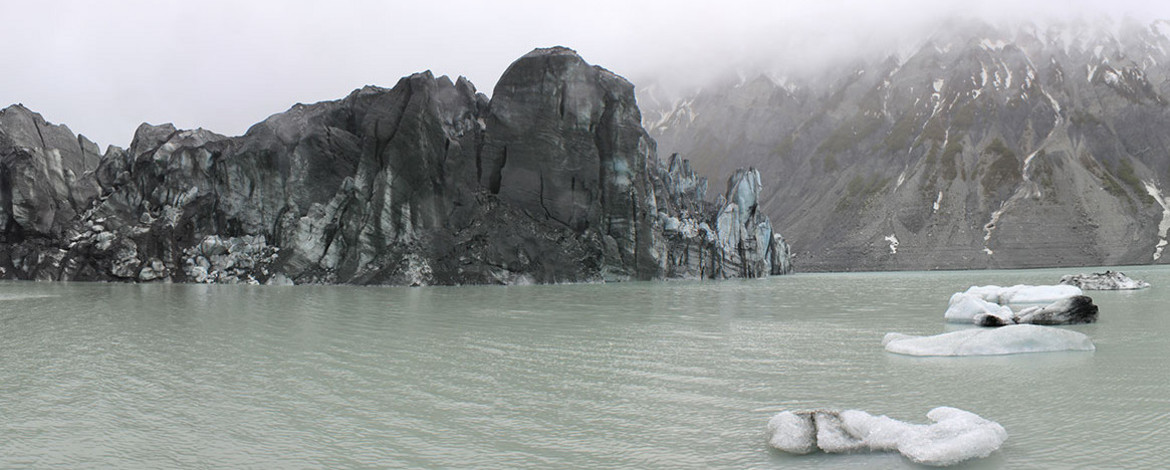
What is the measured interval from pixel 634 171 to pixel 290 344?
58.6 meters

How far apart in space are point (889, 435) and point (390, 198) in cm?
6361

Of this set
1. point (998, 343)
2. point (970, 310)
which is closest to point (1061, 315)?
point (970, 310)

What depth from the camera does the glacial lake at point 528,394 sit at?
26.1 ft

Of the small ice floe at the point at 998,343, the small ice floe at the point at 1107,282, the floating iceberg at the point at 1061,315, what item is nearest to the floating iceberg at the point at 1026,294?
the floating iceberg at the point at 1061,315

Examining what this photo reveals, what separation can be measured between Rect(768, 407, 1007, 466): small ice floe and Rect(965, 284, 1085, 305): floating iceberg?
26684 mm

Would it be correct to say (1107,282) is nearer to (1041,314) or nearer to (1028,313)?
(1028,313)

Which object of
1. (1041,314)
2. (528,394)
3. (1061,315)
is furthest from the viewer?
(1041,314)

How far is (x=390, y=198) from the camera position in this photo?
66.8 m

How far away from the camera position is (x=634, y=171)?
73938mm

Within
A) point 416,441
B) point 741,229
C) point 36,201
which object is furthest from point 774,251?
point 416,441

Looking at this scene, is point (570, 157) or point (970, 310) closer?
point (970, 310)

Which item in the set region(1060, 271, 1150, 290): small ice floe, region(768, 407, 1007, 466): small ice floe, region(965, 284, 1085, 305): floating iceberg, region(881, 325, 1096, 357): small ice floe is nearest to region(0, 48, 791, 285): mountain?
region(1060, 271, 1150, 290): small ice floe

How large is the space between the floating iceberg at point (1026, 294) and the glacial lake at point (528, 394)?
9.77 m

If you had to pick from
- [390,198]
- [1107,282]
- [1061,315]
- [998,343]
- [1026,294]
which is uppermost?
[390,198]
